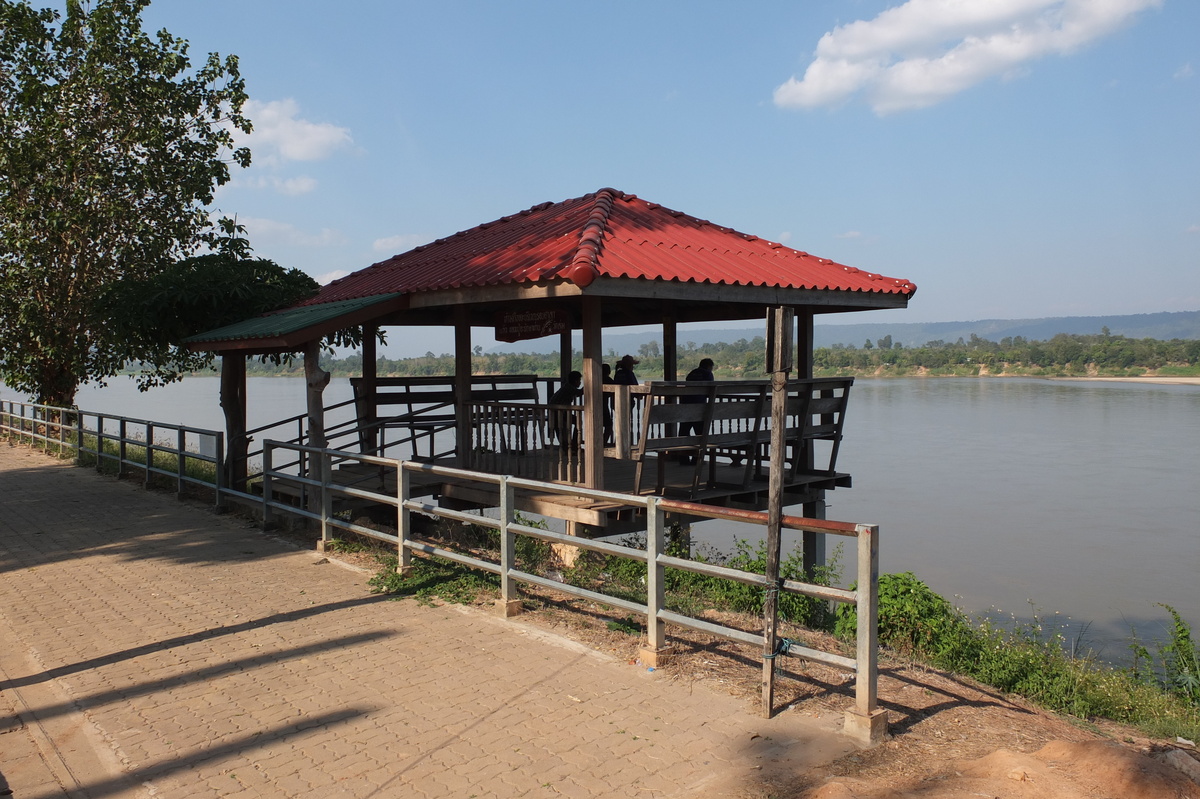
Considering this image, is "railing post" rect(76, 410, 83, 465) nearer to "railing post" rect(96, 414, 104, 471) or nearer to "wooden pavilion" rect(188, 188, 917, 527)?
"railing post" rect(96, 414, 104, 471)

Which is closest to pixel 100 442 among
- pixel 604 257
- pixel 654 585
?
pixel 604 257

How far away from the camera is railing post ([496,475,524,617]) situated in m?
6.66

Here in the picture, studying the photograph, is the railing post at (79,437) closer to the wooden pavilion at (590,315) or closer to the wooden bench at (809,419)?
the wooden pavilion at (590,315)

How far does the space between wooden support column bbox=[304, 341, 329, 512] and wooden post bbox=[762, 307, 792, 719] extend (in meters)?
5.79

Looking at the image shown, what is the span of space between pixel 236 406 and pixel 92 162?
26.4ft

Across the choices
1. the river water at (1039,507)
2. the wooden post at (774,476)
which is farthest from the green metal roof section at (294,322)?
the river water at (1039,507)

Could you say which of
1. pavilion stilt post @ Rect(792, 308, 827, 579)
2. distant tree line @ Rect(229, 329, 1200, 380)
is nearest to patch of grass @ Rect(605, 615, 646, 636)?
pavilion stilt post @ Rect(792, 308, 827, 579)

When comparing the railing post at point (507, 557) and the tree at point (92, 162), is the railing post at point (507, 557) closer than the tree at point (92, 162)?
Yes

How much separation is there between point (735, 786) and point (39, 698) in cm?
396

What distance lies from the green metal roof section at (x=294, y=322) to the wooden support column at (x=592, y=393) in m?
2.34

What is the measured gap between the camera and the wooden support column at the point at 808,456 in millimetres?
10359

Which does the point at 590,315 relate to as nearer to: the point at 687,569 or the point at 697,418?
the point at 697,418

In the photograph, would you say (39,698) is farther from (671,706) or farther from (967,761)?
(967,761)

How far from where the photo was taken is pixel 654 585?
559 centimetres
